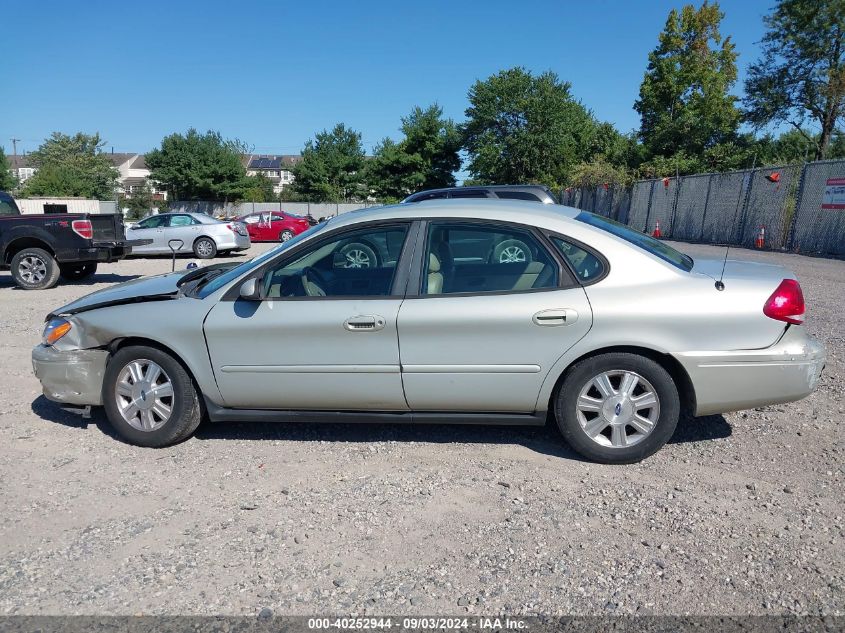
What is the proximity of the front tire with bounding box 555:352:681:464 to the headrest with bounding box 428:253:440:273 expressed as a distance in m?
1.06

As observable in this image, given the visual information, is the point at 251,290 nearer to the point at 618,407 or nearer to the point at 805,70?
the point at 618,407

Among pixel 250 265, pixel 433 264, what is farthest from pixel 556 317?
pixel 250 265

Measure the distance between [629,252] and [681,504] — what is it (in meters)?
1.52

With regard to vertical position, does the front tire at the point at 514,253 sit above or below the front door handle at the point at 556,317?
above

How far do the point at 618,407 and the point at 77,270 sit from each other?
12.8 m

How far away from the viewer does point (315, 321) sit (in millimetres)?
4160

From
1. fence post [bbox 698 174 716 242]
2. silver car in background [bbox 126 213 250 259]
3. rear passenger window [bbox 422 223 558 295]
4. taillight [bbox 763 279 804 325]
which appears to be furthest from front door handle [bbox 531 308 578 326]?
fence post [bbox 698 174 716 242]

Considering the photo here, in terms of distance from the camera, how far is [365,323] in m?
4.09

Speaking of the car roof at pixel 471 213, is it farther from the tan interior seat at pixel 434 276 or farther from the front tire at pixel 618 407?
the front tire at pixel 618 407

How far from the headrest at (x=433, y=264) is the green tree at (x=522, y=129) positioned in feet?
164

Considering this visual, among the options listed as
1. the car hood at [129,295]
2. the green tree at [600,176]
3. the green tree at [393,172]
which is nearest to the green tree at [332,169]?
the green tree at [393,172]

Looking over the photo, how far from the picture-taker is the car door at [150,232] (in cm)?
2008

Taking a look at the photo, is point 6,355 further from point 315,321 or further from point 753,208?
point 753,208

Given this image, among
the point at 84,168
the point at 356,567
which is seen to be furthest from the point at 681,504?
the point at 84,168
